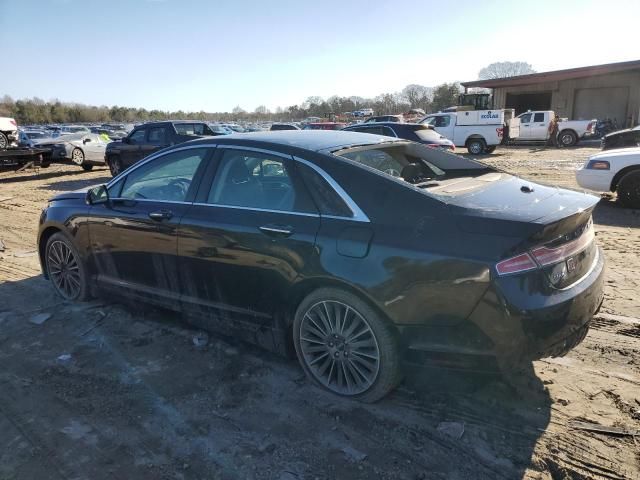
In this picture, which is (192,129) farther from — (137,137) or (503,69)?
(503,69)

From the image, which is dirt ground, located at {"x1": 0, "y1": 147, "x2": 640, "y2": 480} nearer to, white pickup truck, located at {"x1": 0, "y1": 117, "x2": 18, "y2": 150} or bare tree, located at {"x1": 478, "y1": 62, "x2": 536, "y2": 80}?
white pickup truck, located at {"x1": 0, "y1": 117, "x2": 18, "y2": 150}

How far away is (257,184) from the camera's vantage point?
11.9 feet

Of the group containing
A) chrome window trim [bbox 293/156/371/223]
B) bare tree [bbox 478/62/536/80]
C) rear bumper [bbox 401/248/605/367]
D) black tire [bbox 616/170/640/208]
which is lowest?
black tire [bbox 616/170/640/208]

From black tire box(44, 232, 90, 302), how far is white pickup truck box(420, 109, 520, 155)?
2102 centimetres

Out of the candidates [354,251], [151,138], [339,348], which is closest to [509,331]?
[354,251]

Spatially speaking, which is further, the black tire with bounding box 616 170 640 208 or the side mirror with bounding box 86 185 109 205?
the black tire with bounding box 616 170 640 208

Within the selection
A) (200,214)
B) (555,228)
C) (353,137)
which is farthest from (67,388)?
(555,228)

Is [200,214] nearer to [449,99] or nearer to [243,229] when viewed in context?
[243,229]

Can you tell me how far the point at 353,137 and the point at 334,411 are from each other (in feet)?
6.83

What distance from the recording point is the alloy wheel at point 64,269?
4879 millimetres

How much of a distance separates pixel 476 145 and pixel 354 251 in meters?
21.9

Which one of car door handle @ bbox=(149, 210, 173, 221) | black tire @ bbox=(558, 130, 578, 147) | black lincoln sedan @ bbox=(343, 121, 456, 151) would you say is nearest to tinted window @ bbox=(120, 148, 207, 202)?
car door handle @ bbox=(149, 210, 173, 221)

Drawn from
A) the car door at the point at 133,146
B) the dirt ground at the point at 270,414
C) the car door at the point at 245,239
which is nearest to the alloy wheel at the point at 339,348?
the dirt ground at the point at 270,414

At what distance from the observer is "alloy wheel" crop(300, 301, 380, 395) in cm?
309
